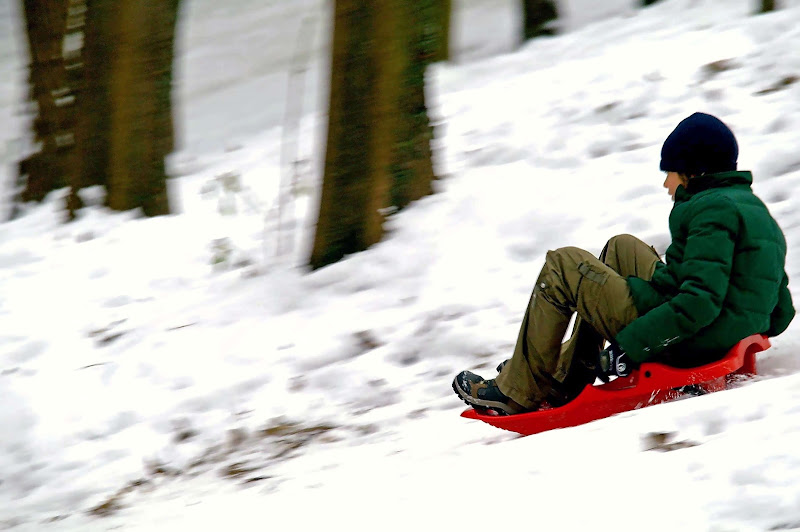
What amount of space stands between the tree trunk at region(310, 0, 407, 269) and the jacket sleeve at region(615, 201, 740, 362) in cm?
264

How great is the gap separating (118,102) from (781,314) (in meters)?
5.38

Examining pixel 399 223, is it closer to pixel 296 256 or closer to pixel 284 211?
pixel 296 256

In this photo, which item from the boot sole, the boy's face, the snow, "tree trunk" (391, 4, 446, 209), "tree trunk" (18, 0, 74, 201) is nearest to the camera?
the snow

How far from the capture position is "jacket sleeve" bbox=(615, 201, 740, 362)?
2891 mm

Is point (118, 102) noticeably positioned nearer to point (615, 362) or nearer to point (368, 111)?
point (368, 111)

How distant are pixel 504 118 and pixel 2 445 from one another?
442cm

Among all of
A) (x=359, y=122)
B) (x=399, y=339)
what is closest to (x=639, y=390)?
(x=399, y=339)

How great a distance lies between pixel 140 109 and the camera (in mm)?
6879

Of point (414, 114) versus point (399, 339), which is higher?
point (414, 114)

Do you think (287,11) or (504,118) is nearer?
(504,118)

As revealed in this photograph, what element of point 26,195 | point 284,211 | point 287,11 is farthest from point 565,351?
point 287,11

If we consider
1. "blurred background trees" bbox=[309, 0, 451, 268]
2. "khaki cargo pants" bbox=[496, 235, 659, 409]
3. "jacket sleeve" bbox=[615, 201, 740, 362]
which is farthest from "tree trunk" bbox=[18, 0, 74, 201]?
"jacket sleeve" bbox=[615, 201, 740, 362]

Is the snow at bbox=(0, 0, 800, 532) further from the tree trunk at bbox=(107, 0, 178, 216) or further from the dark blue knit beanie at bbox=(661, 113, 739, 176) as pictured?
the dark blue knit beanie at bbox=(661, 113, 739, 176)

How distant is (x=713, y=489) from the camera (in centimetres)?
227
